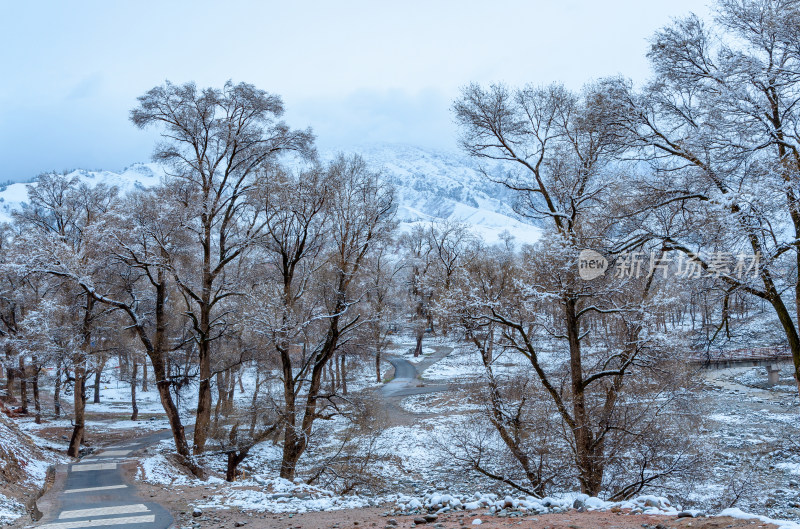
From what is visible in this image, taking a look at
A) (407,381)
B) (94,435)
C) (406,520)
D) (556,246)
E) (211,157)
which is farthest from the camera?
(407,381)

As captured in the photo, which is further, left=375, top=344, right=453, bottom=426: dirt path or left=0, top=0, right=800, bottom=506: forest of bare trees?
left=375, top=344, right=453, bottom=426: dirt path

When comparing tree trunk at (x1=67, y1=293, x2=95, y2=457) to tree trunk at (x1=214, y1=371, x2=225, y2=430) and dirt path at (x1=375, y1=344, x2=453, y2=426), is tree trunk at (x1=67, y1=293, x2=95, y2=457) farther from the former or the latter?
dirt path at (x1=375, y1=344, x2=453, y2=426)

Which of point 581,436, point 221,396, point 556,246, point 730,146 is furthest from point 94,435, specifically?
point 730,146

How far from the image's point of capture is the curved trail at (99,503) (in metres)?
8.61

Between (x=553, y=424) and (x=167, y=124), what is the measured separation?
1377cm

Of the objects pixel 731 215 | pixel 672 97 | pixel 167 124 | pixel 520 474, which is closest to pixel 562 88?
pixel 672 97

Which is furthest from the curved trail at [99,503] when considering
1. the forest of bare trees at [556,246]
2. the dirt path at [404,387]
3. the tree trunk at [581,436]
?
the dirt path at [404,387]

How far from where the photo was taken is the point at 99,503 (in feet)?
34.7

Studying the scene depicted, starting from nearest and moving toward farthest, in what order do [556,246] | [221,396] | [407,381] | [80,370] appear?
[556,246]
[80,370]
[221,396]
[407,381]

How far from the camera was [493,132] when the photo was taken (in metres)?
11.8

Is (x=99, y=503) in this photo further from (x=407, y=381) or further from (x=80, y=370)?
(x=407, y=381)

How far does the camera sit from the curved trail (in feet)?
28.2

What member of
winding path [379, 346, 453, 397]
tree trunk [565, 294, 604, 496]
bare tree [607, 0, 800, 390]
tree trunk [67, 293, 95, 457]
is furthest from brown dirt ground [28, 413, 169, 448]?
bare tree [607, 0, 800, 390]

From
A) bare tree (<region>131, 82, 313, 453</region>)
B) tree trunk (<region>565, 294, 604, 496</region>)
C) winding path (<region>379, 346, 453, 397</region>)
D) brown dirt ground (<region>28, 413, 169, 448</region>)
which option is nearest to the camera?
tree trunk (<region>565, 294, 604, 496</region>)
